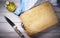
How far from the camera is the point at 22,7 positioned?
3.78 feet

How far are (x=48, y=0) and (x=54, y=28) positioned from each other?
0.18m

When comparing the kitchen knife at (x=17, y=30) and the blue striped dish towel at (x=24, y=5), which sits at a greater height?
the blue striped dish towel at (x=24, y=5)

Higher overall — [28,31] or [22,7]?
[22,7]

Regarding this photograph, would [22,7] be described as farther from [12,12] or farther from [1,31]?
[1,31]

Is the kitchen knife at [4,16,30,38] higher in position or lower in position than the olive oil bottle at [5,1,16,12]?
lower

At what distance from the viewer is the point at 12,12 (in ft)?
3.86

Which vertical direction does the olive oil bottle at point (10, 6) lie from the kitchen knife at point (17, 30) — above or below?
above

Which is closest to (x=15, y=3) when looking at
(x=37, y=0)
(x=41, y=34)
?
(x=37, y=0)

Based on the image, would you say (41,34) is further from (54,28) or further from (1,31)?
(1,31)

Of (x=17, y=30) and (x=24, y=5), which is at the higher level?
(x=24, y=5)

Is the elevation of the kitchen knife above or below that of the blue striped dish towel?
below

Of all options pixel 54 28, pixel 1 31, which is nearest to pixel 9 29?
pixel 1 31

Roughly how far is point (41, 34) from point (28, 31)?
0.10 meters

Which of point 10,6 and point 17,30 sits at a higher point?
point 10,6
